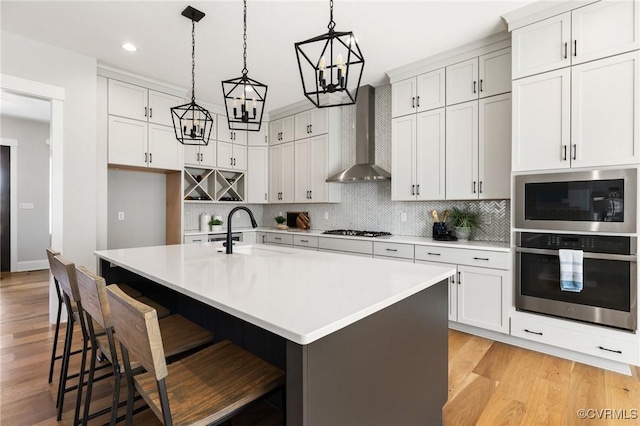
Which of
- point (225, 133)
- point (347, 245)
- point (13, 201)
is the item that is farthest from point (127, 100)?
point (13, 201)

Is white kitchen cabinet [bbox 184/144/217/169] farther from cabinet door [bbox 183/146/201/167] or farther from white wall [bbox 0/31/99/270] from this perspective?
white wall [bbox 0/31/99/270]

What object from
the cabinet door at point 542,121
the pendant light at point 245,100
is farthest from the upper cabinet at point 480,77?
the pendant light at point 245,100

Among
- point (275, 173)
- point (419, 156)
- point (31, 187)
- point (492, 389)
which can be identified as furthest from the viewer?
point (31, 187)

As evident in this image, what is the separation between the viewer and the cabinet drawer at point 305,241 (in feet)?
14.4

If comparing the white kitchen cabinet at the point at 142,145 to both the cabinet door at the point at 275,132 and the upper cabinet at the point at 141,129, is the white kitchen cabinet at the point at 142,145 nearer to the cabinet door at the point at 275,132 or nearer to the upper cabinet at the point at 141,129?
the upper cabinet at the point at 141,129

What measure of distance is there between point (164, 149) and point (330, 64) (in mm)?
→ 3310

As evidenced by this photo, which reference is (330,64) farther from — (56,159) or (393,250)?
(56,159)

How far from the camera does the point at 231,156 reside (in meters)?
5.28

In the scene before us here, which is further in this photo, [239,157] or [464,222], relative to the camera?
[239,157]

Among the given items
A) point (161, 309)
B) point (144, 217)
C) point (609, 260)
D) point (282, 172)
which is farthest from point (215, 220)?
point (609, 260)

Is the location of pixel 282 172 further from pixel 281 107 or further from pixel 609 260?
pixel 609 260

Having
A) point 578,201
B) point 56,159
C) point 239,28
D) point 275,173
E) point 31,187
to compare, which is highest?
point 239,28

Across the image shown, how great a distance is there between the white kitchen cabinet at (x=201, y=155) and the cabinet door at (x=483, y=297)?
3.81m

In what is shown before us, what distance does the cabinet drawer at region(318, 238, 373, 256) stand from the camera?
12.3ft
